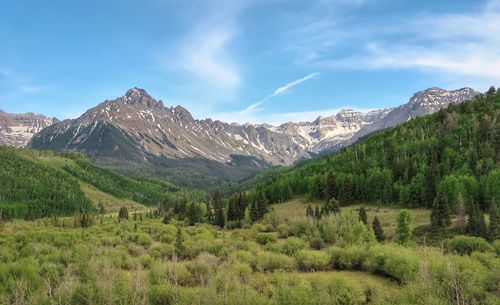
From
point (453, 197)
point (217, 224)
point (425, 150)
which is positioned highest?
point (425, 150)

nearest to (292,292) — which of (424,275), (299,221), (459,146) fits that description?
(424,275)

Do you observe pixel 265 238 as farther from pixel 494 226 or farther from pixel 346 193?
pixel 346 193

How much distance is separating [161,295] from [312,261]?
951 inches

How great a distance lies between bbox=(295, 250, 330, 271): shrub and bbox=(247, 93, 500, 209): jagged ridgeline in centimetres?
6932

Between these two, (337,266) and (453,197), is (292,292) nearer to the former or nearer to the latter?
(337,266)

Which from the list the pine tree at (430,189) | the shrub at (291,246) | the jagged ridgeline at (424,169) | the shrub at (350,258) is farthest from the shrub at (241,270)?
the pine tree at (430,189)

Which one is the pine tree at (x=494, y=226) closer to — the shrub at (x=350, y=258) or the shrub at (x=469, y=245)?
the shrub at (x=469, y=245)

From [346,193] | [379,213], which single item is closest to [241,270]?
[379,213]

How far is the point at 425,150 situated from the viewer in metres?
164

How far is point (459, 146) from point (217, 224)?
9454cm

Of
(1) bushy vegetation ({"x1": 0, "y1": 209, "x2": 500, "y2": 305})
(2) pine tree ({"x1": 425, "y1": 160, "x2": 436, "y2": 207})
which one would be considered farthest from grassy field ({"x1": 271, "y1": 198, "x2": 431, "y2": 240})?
(1) bushy vegetation ({"x1": 0, "y1": 209, "x2": 500, "y2": 305})

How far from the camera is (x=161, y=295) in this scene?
107 ft

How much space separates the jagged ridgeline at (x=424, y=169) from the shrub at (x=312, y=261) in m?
69.3

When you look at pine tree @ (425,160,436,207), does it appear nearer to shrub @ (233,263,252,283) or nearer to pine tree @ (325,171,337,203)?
pine tree @ (325,171,337,203)
